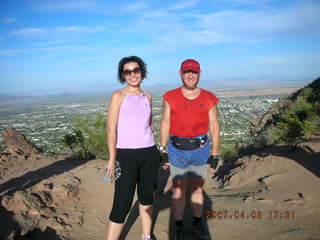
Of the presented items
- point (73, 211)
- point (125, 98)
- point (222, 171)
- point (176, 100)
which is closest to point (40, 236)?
point (73, 211)

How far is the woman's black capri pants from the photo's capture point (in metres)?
2.91

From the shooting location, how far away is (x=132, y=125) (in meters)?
2.88

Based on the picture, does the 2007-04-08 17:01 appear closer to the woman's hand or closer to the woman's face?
the woman's hand

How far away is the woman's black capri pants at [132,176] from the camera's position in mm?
2910

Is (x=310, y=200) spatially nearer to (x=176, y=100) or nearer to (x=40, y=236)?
(x=176, y=100)

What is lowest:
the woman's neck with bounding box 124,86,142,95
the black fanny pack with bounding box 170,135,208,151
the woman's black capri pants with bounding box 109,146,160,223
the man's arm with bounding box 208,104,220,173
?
the woman's black capri pants with bounding box 109,146,160,223

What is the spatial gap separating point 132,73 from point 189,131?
970 millimetres

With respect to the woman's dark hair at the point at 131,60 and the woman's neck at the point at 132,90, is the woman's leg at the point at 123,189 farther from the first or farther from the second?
the woman's dark hair at the point at 131,60

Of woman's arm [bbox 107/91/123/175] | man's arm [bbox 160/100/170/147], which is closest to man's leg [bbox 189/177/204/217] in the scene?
man's arm [bbox 160/100/170/147]

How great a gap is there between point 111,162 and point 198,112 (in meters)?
1.18

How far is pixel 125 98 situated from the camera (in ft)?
9.52

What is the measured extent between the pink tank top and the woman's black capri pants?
0.08 metres

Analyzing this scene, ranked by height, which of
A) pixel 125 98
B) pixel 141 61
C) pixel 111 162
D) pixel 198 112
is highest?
pixel 141 61

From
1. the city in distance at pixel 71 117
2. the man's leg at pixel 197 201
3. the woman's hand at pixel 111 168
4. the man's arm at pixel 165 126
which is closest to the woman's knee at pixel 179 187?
the man's leg at pixel 197 201
